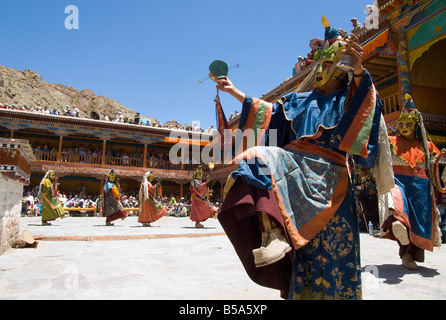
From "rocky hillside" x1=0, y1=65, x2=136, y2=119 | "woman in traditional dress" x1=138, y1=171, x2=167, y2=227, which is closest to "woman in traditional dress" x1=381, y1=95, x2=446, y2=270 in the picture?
"woman in traditional dress" x1=138, y1=171, x2=167, y2=227

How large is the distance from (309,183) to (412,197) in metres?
2.67

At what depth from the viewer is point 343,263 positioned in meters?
1.73

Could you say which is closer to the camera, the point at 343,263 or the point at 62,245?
the point at 343,263

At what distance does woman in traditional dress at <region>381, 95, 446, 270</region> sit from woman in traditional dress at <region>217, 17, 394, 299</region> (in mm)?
1891

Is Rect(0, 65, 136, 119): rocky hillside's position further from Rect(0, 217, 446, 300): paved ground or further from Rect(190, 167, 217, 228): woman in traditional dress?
Rect(0, 217, 446, 300): paved ground

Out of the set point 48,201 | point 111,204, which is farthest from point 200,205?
point 48,201

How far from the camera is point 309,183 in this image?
1.69 metres

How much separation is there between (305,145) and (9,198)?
403cm

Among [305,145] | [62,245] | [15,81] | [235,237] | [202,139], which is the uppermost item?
[15,81]

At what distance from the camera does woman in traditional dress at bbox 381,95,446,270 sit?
3.44 meters

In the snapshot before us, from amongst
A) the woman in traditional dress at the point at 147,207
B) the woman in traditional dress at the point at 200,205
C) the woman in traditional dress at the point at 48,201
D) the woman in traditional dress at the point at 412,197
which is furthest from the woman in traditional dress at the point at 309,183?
the woman in traditional dress at the point at 48,201

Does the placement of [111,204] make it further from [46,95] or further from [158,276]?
[46,95]

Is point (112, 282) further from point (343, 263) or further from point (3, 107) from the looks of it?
point (3, 107)
